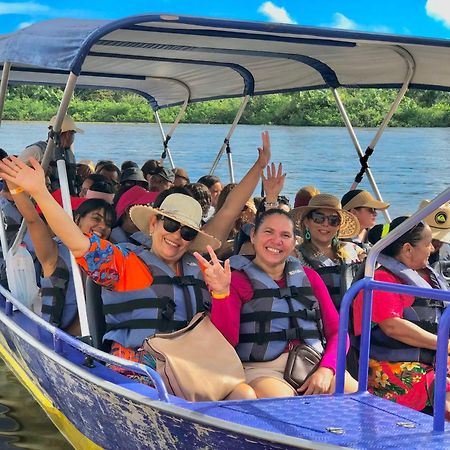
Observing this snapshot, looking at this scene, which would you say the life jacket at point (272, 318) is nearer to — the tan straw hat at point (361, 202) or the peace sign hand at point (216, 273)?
the peace sign hand at point (216, 273)

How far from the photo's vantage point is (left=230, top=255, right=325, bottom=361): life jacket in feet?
9.98

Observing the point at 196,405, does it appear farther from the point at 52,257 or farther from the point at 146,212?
the point at 52,257

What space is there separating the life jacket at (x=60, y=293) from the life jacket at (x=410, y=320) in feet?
4.53

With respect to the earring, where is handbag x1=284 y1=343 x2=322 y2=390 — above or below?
below

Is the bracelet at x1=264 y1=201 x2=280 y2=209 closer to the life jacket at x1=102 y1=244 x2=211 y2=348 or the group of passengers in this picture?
the group of passengers

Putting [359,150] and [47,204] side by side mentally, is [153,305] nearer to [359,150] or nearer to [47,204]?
[47,204]

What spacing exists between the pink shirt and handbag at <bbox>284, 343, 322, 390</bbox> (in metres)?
0.04

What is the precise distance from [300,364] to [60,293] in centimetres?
123

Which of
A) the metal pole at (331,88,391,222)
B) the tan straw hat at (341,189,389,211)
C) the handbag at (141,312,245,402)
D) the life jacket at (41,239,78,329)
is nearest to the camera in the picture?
the handbag at (141,312,245,402)

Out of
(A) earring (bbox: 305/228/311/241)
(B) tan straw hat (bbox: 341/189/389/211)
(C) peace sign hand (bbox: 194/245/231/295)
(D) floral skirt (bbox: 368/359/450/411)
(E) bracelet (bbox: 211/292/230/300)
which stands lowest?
(D) floral skirt (bbox: 368/359/450/411)

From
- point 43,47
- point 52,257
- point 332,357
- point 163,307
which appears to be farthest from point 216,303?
point 43,47

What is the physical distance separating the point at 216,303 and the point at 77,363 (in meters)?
0.66

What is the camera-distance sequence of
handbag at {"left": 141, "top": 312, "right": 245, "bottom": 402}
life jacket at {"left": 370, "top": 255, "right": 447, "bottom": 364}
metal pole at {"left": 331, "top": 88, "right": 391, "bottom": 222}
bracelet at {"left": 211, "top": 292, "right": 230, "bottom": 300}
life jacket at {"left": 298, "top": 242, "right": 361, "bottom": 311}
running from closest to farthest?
1. handbag at {"left": 141, "top": 312, "right": 245, "bottom": 402}
2. bracelet at {"left": 211, "top": 292, "right": 230, "bottom": 300}
3. life jacket at {"left": 370, "top": 255, "right": 447, "bottom": 364}
4. life jacket at {"left": 298, "top": 242, "right": 361, "bottom": 311}
5. metal pole at {"left": 331, "top": 88, "right": 391, "bottom": 222}

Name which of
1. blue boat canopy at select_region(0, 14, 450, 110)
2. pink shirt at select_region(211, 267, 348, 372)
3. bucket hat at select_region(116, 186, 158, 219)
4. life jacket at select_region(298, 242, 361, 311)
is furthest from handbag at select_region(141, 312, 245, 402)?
bucket hat at select_region(116, 186, 158, 219)
